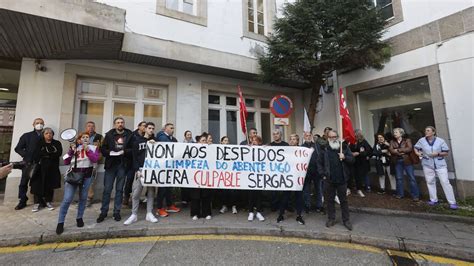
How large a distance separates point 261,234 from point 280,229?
0.37 meters

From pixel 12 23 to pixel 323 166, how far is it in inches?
283

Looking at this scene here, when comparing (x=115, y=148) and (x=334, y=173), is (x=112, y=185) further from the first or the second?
(x=334, y=173)

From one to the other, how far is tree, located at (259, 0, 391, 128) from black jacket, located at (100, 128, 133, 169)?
485 centimetres

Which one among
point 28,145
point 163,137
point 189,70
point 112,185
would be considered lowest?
point 112,185

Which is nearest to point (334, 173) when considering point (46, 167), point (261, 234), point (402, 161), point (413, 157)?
point (261, 234)

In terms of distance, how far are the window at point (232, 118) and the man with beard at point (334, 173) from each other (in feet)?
15.6

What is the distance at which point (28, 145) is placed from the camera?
561 cm

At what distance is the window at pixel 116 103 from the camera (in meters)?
6.99

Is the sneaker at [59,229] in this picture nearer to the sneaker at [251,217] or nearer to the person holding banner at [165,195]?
the person holding banner at [165,195]

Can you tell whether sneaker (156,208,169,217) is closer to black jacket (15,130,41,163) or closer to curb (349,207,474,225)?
black jacket (15,130,41,163)

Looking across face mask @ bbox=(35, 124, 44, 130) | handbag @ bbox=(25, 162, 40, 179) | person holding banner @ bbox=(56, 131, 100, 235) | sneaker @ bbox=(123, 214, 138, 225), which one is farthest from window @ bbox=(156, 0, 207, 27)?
sneaker @ bbox=(123, 214, 138, 225)

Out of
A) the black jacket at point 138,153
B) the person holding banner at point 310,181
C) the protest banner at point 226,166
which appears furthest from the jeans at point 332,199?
the black jacket at point 138,153

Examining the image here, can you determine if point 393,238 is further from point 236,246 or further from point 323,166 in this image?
point 236,246

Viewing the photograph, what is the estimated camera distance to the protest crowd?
4.45m
